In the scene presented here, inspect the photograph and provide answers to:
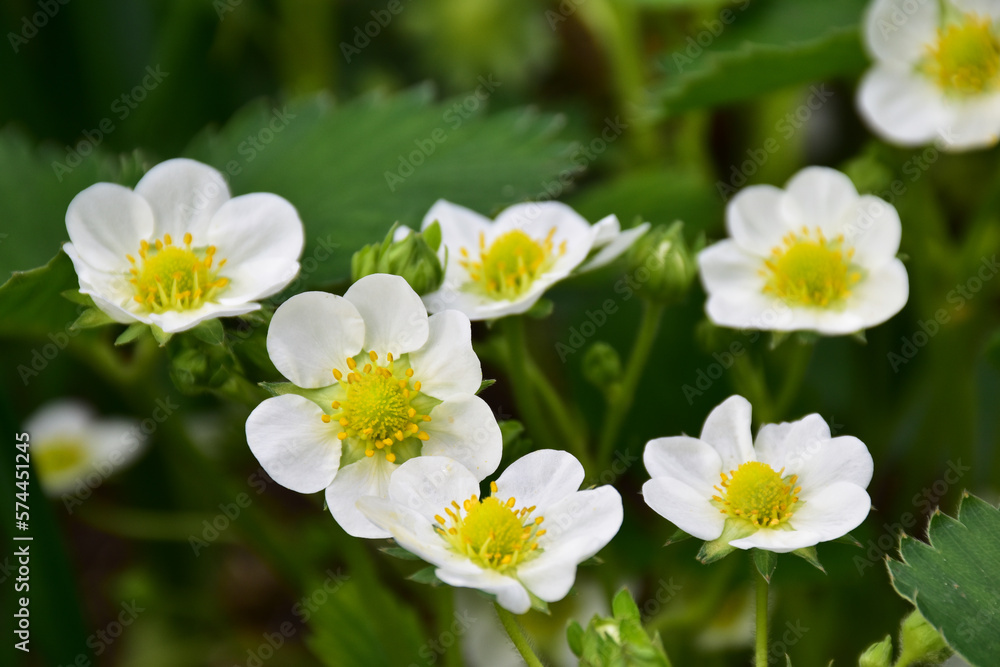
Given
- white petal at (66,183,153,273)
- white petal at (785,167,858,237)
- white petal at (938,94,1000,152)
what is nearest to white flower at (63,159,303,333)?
white petal at (66,183,153,273)

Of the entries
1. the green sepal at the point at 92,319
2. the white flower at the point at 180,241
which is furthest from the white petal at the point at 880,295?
the green sepal at the point at 92,319

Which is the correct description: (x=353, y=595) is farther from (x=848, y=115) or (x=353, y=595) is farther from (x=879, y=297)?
(x=848, y=115)

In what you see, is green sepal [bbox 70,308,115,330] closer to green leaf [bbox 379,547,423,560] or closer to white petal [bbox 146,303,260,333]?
white petal [bbox 146,303,260,333]

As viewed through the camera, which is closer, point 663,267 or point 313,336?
point 313,336

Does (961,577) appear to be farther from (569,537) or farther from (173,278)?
(173,278)

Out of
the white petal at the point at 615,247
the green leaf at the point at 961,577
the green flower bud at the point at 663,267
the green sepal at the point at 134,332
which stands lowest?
the green leaf at the point at 961,577

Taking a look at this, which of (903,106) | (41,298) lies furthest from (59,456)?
(903,106)

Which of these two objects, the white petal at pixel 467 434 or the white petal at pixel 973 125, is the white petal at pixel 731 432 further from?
the white petal at pixel 973 125
